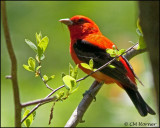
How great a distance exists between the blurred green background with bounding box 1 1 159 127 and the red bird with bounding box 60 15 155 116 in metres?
0.37

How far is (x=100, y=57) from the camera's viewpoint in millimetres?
4086

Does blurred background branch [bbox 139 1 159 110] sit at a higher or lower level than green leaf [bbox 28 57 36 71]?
higher

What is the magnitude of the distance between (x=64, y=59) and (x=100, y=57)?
9.41ft

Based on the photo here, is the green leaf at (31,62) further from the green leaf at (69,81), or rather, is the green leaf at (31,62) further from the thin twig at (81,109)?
the thin twig at (81,109)

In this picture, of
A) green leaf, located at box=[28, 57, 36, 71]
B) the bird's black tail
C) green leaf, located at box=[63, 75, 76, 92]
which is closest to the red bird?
the bird's black tail

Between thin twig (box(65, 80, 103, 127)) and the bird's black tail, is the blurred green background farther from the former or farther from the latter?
thin twig (box(65, 80, 103, 127))

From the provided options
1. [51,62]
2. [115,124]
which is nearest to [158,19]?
[115,124]

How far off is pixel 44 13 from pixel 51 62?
155 centimetres

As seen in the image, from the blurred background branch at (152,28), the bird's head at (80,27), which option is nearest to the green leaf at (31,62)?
the blurred background branch at (152,28)

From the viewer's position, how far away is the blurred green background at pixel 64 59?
5.30 m

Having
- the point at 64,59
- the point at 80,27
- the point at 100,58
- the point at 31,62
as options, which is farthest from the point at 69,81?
the point at 64,59

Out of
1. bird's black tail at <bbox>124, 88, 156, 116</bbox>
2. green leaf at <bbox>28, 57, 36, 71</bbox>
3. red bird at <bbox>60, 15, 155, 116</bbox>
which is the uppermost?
green leaf at <bbox>28, 57, 36, 71</bbox>

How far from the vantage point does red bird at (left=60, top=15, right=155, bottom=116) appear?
395 centimetres

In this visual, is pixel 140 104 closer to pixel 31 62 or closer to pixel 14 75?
pixel 31 62
